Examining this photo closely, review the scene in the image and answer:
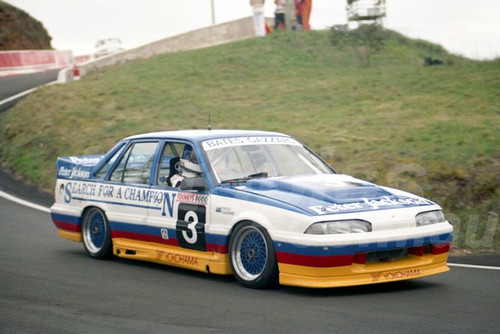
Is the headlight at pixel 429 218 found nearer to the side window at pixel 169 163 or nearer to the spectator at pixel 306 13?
the side window at pixel 169 163

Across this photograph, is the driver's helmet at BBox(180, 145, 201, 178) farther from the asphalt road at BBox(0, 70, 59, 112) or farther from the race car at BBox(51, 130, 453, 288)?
the asphalt road at BBox(0, 70, 59, 112)

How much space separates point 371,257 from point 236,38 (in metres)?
28.1

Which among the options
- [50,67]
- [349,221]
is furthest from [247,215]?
[50,67]

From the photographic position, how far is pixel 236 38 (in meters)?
34.9

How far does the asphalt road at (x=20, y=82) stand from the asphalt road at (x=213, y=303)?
700 inches

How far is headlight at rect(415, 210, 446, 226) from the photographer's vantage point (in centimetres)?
779

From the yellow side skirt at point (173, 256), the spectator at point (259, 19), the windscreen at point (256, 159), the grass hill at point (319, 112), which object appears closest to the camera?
the yellow side skirt at point (173, 256)

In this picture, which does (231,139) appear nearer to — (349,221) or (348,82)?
(349,221)

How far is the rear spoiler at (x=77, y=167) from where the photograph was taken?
33.9ft

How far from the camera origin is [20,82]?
106 ft

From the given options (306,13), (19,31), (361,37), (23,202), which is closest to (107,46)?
(19,31)

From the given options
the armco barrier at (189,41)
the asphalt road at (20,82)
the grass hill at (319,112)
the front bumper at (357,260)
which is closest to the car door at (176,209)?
the front bumper at (357,260)

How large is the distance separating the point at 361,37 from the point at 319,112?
9.70 metres

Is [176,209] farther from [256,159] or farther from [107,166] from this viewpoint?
[107,166]
